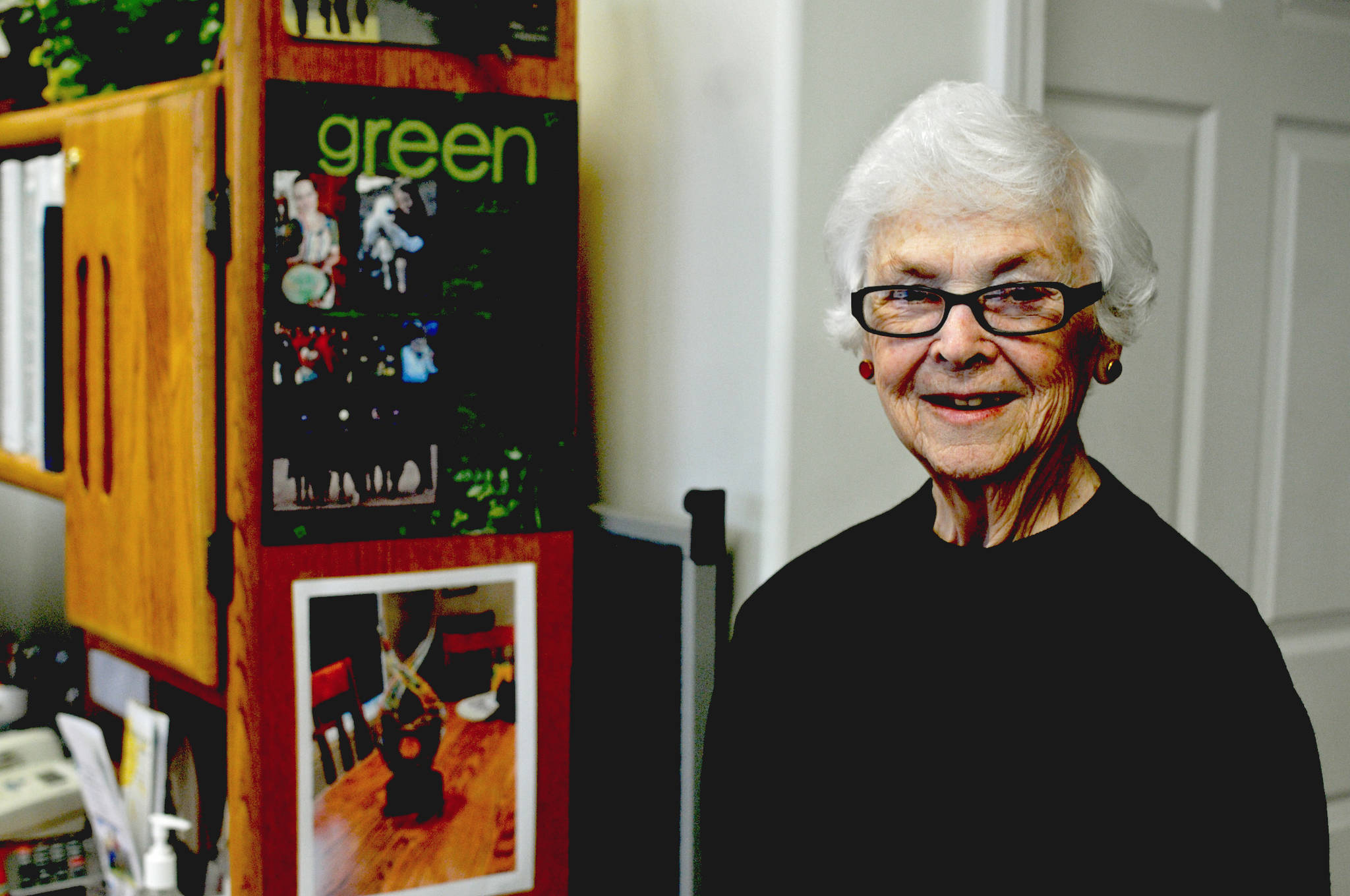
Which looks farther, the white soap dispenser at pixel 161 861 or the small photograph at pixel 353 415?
the white soap dispenser at pixel 161 861

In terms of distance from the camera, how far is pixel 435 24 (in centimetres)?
122

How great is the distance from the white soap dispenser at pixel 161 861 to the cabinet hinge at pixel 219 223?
2.32 feet

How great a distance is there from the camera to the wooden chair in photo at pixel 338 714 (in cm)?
121

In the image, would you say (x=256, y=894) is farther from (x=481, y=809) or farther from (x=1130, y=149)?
(x=1130, y=149)

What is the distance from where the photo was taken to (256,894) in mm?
1190

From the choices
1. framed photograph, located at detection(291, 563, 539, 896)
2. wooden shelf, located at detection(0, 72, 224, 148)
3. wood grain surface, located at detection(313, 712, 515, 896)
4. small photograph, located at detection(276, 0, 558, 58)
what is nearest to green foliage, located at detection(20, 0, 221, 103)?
wooden shelf, located at detection(0, 72, 224, 148)

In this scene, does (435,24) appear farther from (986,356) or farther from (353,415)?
(986,356)

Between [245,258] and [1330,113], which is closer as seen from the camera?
[245,258]

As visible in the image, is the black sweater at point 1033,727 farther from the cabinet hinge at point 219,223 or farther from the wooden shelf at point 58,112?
the wooden shelf at point 58,112

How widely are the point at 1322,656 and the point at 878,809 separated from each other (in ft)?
4.09

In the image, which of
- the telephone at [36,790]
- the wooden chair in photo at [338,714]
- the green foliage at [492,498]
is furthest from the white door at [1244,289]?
the telephone at [36,790]

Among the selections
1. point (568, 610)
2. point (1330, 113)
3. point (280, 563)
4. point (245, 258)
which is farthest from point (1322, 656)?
point (245, 258)

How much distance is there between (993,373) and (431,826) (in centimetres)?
86

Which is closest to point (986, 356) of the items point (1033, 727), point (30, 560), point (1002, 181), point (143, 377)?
point (1002, 181)
